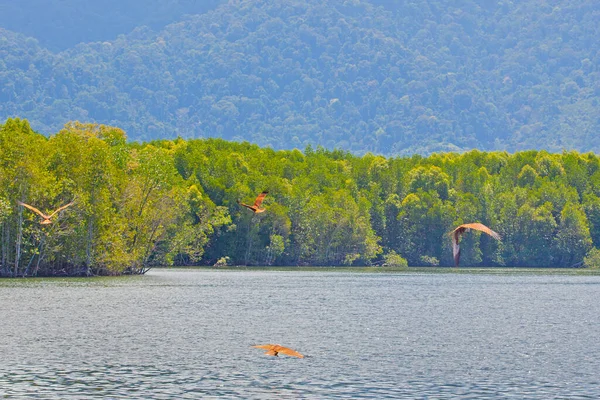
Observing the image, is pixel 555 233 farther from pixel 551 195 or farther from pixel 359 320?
pixel 359 320

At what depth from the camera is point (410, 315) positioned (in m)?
58.9

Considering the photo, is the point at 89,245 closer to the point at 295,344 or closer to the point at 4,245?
the point at 4,245

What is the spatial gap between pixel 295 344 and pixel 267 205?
97.8 m

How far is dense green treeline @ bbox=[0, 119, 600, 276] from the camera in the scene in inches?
3563

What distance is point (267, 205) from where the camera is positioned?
464 ft

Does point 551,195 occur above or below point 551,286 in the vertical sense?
above

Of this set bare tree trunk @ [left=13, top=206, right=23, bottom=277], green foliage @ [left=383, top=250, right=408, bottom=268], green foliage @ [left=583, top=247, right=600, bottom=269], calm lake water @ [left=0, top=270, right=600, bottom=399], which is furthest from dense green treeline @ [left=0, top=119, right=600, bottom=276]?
calm lake water @ [left=0, top=270, right=600, bottom=399]

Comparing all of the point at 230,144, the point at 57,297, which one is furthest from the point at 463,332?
the point at 230,144

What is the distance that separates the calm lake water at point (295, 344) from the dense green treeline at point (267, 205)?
14455 millimetres

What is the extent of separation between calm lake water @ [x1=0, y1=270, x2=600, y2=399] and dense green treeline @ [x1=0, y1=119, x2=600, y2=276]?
14.5m

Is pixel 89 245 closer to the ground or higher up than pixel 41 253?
higher up

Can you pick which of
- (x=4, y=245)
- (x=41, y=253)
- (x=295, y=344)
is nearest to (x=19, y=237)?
(x=4, y=245)

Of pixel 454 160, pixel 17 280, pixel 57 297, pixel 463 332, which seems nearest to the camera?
pixel 463 332

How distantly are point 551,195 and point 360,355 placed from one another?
435 ft
